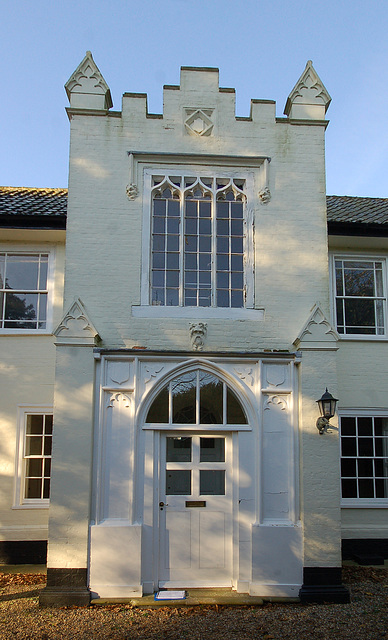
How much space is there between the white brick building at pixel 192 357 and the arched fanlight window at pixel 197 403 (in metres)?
0.02

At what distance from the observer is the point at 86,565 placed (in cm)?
796

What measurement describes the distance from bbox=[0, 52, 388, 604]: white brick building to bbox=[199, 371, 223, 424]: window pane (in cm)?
2

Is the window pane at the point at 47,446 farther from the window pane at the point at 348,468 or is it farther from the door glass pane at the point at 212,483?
the window pane at the point at 348,468

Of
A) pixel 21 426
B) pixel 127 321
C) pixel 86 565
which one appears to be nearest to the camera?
pixel 86 565

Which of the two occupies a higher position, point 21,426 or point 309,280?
point 309,280

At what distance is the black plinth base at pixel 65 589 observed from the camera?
7.76 meters

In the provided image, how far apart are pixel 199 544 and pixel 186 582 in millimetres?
594

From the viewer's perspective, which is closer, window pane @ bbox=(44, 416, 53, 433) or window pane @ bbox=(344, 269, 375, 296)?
window pane @ bbox=(44, 416, 53, 433)

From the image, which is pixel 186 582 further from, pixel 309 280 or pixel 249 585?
pixel 309 280

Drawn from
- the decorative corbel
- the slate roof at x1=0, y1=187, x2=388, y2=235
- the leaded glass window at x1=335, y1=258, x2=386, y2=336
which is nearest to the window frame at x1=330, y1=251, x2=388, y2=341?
the leaded glass window at x1=335, y1=258, x2=386, y2=336

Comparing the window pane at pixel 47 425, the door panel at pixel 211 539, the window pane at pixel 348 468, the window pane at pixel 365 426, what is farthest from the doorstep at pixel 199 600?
the window pane at pixel 365 426

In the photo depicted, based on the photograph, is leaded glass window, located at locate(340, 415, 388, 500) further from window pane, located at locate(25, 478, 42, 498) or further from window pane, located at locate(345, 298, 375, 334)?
window pane, located at locate(25, 478, 42, 498)

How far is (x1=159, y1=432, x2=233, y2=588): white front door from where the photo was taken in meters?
8.30

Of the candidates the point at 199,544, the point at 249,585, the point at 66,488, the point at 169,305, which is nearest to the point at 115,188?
the point at 169,305
